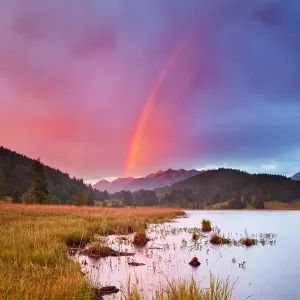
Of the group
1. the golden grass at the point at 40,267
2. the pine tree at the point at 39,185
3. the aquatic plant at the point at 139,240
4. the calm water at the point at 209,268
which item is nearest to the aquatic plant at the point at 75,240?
the golden grass at the point at 40,267

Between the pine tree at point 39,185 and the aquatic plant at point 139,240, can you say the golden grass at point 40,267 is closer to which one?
the aquatic plant at point 139,240

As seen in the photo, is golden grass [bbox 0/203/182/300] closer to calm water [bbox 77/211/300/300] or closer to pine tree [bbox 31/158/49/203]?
calm water [bbox 77/211/300/300]

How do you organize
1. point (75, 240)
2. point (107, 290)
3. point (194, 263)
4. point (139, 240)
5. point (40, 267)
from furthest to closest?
1. point (139, 240)
2. point (75, 240)
3. point (194, 263)
4. point (107, 290)
5. point (40, 267)

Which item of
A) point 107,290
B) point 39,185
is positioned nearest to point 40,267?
point 107,290

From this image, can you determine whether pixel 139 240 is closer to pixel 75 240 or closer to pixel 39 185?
pixel 75 240

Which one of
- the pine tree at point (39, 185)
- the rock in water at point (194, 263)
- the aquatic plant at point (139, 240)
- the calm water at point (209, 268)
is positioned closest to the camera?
the calm water at point (209, 268)

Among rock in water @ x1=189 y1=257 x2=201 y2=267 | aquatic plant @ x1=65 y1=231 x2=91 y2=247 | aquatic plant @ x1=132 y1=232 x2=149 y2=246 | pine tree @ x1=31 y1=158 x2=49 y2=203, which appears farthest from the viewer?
pine tree @ x1=31 y1=158 x2=49 y2=203

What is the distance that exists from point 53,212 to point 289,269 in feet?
98.1

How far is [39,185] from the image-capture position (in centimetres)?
8250

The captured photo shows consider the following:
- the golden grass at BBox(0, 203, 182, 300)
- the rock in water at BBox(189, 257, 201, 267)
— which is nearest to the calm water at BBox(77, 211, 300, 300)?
the rock in water at BBox(189, 257, 201, 267)

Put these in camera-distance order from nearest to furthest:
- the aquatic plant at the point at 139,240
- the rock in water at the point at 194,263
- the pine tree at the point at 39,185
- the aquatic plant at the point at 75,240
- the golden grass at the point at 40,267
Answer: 1. the golden grass at the point at 40,267
2. the rock in water at the point at 194,263
3. the aquatic plant at the point at 75,240
4. the aquatic plant at the point at 139,240
5. the pine tree at the point at 39,185

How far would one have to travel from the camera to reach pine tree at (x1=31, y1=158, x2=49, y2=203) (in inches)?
3179

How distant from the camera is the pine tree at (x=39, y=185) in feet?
265

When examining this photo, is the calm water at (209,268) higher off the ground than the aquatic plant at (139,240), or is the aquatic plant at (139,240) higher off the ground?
the aquatic plant at (139,240)
